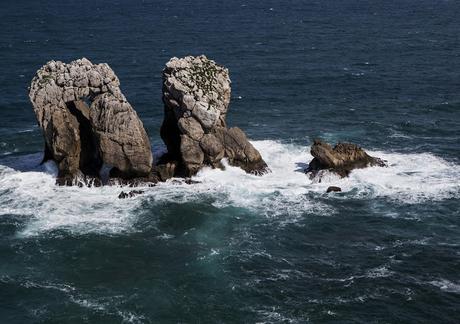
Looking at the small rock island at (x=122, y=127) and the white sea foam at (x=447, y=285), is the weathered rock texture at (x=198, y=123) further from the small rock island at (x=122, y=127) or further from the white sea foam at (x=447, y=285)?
the white sea foam at (x=447, y=285)

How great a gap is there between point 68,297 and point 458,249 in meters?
47.1

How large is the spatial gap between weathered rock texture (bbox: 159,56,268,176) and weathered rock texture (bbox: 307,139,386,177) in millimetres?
8515

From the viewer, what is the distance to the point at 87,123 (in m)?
110

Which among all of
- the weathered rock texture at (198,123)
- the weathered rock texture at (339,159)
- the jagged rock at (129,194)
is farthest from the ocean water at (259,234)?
the weathered rock texture at (198,123)

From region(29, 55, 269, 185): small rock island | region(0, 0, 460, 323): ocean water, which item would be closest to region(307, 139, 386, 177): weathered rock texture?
region(0, 0, 460, 323): ocean water

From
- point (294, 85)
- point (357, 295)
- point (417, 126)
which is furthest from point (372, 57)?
point (357, 295)

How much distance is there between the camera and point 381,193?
341 feet

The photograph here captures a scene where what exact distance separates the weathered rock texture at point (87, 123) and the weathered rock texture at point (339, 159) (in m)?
25.3

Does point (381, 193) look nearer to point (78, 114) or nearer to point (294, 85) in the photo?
point (78, 114)

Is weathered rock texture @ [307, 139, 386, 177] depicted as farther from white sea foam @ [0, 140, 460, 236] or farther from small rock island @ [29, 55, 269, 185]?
small rock island @ [29, 55, 269, 185]

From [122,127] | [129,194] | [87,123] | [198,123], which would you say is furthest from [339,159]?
[87,123]

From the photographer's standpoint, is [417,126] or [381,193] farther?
[417,126]

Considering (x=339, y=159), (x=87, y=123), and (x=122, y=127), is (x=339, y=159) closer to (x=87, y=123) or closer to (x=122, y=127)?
(x=122, y=127)

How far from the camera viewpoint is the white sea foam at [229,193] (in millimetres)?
97500
